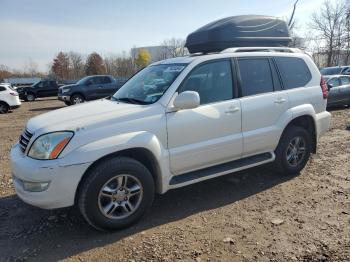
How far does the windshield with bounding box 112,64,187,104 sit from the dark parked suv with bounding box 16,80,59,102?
25320 mm

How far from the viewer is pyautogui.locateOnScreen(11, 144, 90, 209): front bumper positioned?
345 cm

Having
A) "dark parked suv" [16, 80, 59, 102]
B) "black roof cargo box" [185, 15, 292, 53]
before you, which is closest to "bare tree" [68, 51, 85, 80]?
"dark parked suv" [16, 80, 59, 102]

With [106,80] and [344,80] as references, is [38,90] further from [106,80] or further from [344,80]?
[344,80]

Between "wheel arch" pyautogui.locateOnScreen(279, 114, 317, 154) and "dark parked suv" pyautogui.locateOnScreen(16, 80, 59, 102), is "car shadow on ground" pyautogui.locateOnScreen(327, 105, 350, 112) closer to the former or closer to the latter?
"wheel arch" pyautogui.locateOnScreen(279, 114, 317, 154)

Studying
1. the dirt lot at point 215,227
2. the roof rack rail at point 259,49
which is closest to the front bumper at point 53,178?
the dirt lot at point 215,227

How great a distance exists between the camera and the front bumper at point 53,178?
345 cm

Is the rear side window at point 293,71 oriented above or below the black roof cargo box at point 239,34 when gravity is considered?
below

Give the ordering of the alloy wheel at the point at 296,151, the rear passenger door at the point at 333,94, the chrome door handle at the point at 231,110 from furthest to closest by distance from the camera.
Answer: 1. the rear passenger door at the point at 333,94
2. the alloy wheel at the point at 296,151
3. the chrome door handle at the point at 231,110

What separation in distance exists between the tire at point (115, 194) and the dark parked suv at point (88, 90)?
1500 cm

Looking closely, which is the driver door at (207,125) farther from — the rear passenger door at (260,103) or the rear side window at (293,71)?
the rear side window at (293,71)

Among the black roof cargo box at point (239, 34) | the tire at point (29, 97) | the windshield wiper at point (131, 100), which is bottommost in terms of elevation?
the tire at point (29, 97)

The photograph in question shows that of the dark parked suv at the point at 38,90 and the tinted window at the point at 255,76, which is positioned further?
the dark parked suv at the point at 38,90

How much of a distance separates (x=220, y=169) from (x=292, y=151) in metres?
1.55

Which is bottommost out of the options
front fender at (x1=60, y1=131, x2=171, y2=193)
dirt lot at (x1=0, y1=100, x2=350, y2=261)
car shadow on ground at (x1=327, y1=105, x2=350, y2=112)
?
car shadow on ground at (x1=327, y1=105, x2=350, y2=112)
